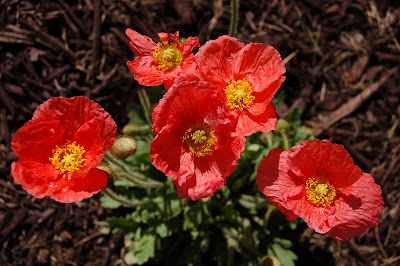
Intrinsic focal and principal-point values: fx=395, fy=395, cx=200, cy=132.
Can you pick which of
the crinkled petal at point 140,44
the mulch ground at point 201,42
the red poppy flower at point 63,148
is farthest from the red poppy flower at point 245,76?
the mulch ground at point 201,42

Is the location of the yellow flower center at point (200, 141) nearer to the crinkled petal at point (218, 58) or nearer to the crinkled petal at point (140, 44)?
the crinkled petal at point (218, 58)

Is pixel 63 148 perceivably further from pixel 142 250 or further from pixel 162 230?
pixel 142 250

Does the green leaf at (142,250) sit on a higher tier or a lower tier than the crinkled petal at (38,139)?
lower

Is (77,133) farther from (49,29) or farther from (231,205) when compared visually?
(49,29)

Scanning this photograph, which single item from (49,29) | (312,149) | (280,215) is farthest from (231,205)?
(49,29)

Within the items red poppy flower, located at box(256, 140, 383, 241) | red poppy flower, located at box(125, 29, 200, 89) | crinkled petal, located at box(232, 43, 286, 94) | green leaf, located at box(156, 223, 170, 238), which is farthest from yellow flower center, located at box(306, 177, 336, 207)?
green leaf, located at box(156, 223, 170, 238)

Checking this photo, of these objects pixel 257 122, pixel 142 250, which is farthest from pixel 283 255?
pixel 257 122

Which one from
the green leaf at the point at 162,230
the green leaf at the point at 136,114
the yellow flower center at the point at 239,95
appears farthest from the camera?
the green leaf at the point at 136,114
